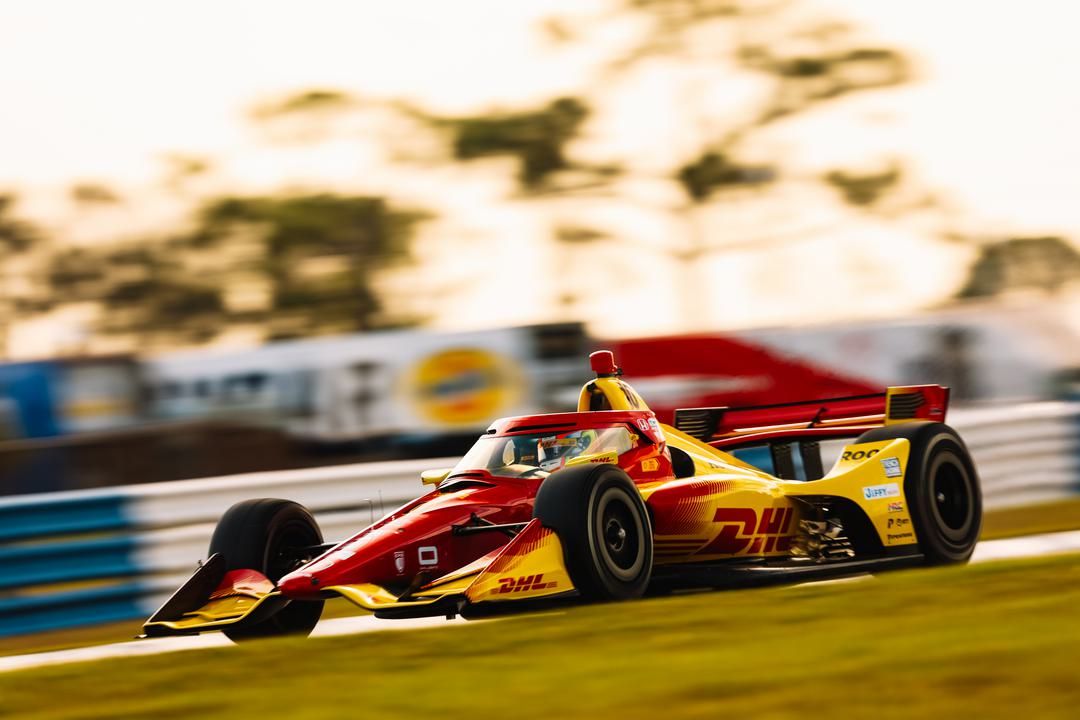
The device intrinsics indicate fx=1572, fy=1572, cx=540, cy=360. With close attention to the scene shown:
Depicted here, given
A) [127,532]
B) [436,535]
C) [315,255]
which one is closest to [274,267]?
[315,255]

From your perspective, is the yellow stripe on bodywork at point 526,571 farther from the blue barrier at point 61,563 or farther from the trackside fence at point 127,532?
the blue barrier at point 61,563

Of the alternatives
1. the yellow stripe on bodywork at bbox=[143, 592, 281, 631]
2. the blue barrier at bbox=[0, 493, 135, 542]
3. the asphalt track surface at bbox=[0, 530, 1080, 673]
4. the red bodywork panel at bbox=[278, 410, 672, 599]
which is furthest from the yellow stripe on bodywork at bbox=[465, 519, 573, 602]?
the blue barrier at bbox=[0, 493, 135, 542]

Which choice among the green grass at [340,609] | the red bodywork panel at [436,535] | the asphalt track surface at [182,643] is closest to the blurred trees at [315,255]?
the green grass at [340,609]

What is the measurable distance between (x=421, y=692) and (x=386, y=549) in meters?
2.25

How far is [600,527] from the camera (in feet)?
23.0

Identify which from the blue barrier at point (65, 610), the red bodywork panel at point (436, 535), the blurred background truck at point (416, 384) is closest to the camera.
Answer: the red bodywork panel at point (436, 535)

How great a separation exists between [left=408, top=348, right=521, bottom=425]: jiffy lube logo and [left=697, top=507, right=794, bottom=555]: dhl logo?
13.0 meters

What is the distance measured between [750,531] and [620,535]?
3.92ft

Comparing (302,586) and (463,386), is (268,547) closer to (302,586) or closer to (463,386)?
(302,586)

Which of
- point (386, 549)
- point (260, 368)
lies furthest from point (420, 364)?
point (386, 549)

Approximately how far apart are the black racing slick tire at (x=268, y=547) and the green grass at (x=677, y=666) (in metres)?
1.45

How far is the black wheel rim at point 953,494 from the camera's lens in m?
8.95

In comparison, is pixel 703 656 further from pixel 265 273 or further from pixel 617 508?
pixel 265 273

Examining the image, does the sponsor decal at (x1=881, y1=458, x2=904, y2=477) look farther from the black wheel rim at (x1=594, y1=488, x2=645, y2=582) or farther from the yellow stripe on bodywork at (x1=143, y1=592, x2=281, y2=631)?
the yellow stripe on bodywork at (x1=143, y1=592, x2=281, y2=631)
